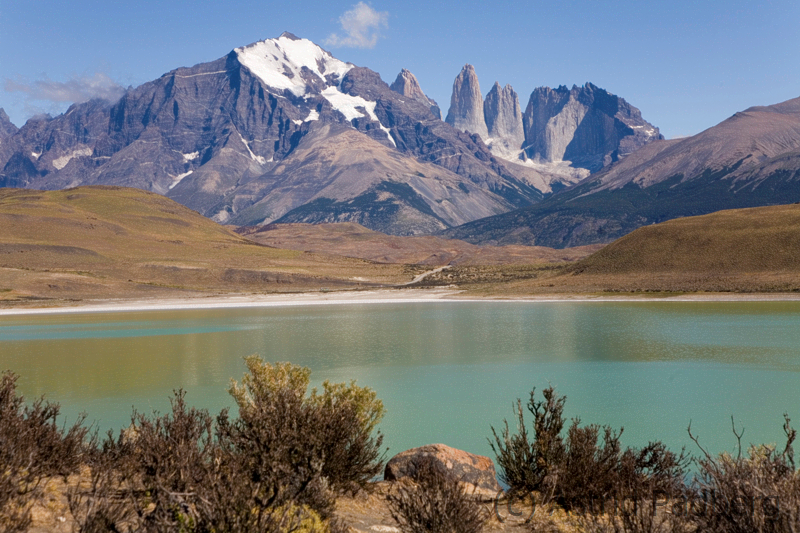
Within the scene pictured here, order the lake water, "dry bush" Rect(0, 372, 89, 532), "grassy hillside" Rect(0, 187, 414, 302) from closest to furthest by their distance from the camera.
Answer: "dry bush" Rect(0, 372, 89, 532) < the lake water < "grassy hillside" Rect(0, 187, 414, 302)

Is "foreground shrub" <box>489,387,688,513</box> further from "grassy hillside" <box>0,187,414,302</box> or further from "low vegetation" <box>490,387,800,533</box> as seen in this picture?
"grassy hillside" <box>0,187,414,302</box>

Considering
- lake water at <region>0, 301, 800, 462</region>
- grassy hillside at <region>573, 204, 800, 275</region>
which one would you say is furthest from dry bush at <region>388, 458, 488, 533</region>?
grassy hillside at <region>573, 204, 800, 275</region>

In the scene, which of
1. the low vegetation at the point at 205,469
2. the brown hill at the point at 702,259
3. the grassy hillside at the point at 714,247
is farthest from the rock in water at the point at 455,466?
the grassy hillside at the point at 714,247

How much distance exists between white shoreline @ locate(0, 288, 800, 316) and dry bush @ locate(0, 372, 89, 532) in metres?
72.3

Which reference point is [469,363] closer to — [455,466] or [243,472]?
[455,466]

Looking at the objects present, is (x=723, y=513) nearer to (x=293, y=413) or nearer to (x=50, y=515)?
(x=293, y=413)

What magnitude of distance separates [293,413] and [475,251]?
190 meters

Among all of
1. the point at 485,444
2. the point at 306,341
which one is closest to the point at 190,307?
the point at 306,341

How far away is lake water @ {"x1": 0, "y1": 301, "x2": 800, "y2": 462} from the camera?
842 inches

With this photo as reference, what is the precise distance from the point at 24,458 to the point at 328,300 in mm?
82938

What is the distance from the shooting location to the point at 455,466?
12555 mm

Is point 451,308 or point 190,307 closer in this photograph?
point 451,308

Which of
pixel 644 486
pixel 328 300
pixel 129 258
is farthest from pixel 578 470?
pixel 129 258

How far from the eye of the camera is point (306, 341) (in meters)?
45.2
